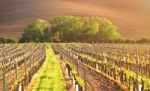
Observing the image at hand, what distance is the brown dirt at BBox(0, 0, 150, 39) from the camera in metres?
147

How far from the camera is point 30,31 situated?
10912cm

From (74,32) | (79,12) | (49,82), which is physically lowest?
(74,32)

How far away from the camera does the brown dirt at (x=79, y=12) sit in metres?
147

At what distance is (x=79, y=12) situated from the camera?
530ft

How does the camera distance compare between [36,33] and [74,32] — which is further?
[36,33]

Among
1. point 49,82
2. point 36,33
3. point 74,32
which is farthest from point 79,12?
point 49,82

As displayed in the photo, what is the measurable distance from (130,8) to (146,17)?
49.1 ft

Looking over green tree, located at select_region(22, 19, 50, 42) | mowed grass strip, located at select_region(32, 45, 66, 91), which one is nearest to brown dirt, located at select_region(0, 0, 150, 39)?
green tree, located at select_region(22, 19, 50, 42)

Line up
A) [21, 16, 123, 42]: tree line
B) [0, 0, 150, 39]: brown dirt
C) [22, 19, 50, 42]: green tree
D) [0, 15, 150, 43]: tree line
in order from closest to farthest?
[0, 15, 150, 43]: tree line → [21, 16, 123, 42]: tree line → [22, 19, 50, 42]: green tree → [0, 0, 150, 39]: brown dirt

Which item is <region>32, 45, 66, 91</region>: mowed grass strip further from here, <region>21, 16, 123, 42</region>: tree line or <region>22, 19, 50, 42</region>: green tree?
<region>22, 19, 50, 42</region>: green tree

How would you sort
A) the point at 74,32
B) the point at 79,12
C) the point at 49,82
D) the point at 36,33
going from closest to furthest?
1. the point at 49,82
2. the point at 74,32
3. the point at 36,33
4. the point at 79,12

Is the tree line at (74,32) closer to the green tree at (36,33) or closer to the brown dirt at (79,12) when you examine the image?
the green tree at (36,33)

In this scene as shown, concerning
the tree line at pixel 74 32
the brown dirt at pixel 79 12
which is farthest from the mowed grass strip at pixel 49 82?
the brown dirt at pixel 79 12

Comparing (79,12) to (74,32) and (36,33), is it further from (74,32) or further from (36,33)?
(74,32)
